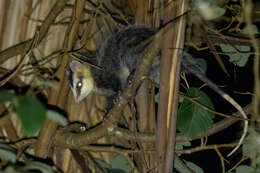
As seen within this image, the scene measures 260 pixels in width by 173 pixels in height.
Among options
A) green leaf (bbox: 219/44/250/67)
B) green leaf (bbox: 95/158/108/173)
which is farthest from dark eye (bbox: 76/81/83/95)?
green leaf (bbox: 219/44/250/67)

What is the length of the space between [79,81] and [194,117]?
811 mm

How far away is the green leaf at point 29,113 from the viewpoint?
1.99 ft

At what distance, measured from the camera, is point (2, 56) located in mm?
1794

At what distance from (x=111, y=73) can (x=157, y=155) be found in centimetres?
108

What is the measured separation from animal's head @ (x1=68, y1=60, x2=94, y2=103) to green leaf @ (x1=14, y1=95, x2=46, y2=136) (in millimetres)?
1290

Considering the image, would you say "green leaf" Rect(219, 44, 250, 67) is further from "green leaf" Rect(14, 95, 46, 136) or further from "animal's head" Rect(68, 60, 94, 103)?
"green leaf" Rect(14, 95, 46, 136)

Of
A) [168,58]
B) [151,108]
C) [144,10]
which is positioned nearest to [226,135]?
[151,108]

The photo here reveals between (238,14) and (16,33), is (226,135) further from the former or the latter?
(16,33)

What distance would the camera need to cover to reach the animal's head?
6.43 ft

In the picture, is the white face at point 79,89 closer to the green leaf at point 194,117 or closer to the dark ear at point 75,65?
the dark ear at point 75,65

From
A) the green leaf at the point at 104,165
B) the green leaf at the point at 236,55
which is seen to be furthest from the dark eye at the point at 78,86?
the green leaf at the point at 236,55

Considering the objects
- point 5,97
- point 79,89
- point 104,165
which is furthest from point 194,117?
point 5,97

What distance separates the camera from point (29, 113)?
0.61 meters

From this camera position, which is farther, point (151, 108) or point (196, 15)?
point (151, 108)
